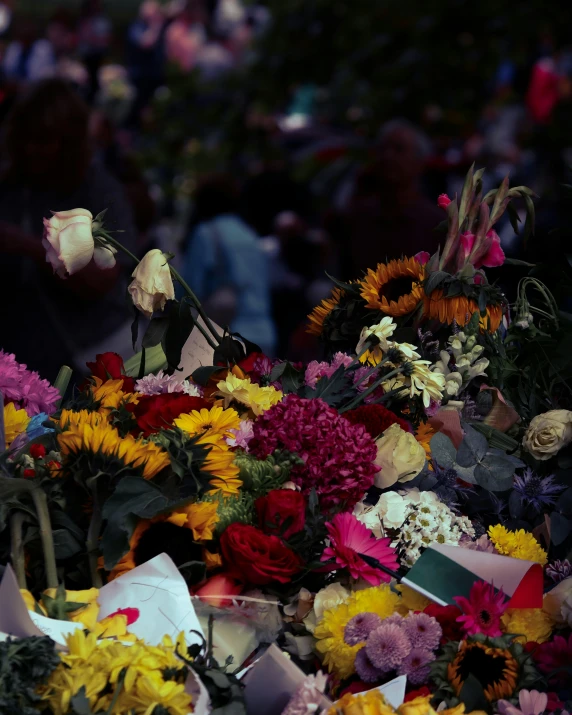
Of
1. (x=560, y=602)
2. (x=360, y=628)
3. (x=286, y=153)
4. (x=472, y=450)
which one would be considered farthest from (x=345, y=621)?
(x=286, y=153)

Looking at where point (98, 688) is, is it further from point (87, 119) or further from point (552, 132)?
point (552, 132)

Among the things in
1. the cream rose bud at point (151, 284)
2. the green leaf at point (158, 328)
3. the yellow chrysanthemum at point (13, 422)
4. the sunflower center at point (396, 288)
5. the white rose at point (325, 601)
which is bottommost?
the white rose at point (325, 601)

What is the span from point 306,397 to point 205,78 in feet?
17.2

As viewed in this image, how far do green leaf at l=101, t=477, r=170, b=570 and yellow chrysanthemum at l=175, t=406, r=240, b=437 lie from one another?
159mm

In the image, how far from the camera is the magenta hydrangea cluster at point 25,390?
56.0 inches

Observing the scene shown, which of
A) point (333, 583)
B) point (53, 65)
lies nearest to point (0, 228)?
point (333, 583)

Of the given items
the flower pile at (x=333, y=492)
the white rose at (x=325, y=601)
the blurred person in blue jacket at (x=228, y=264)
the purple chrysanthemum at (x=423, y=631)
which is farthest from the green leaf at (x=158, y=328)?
the blurred person in blue jacket at (x=228, y=264)

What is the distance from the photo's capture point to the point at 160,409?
131cm

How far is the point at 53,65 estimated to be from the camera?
26.0ft

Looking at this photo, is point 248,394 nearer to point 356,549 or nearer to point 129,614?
point 356,549

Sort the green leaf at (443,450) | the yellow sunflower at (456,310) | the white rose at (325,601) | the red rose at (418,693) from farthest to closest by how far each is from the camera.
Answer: the yellow sunflower at (456,310), the green leaf at (443,450), the white rose at (325,601), the red rose at (418,693)

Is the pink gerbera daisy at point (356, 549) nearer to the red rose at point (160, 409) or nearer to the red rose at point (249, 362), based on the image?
the red rose at point (160, 409)

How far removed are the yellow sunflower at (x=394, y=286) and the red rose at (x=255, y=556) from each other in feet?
1.63

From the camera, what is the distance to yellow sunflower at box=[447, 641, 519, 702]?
1068 mm
